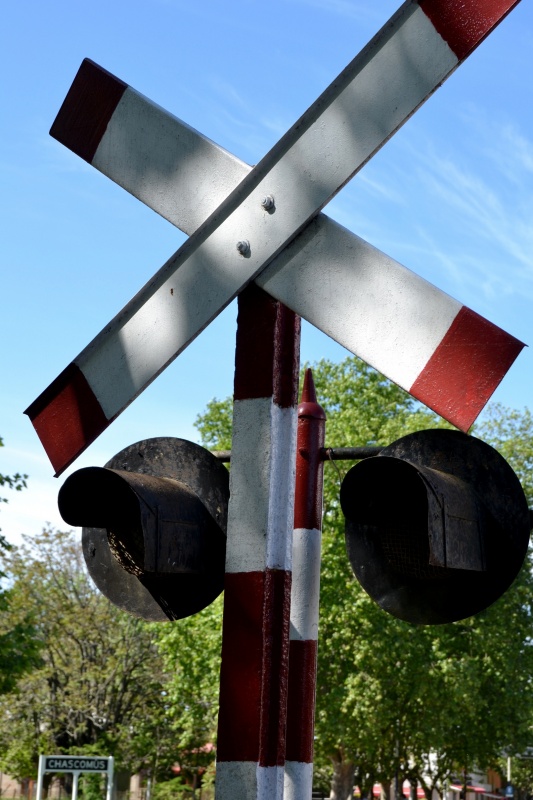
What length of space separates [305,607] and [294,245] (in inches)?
51.3

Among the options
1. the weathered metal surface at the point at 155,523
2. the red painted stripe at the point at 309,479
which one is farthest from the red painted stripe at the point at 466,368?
the red painted stripe at the point at 309,479

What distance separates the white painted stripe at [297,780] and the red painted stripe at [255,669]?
0.75 metres

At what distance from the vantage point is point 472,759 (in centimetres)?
3225

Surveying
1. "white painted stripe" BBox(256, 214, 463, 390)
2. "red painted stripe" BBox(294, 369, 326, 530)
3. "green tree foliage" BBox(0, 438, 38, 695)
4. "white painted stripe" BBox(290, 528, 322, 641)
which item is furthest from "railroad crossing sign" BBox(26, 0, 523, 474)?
"green tree foliage" BBox(0, 438, 38, 695)

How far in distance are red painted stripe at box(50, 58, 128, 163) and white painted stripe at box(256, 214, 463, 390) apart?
0.85 metres

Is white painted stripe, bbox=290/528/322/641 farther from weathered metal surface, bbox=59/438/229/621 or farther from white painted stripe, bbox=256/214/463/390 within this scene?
white painted stripe, bbox=256/214/463/390

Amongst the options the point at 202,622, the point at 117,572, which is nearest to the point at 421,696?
the point at 202,622

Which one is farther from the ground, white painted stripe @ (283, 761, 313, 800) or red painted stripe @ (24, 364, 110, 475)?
red painted stripe @ (24, 364, 110, 475)

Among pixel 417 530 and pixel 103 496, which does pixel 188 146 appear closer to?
pixel 103 496

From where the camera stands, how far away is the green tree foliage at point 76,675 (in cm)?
3788

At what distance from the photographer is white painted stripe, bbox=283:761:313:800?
347 centimetres

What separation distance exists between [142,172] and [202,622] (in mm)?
27593

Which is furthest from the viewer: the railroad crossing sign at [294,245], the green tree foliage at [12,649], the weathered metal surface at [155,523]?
the green tree foliage at [12,649]

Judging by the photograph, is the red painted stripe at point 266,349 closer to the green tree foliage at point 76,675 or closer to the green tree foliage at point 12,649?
the green tree foliage at point 12,649
